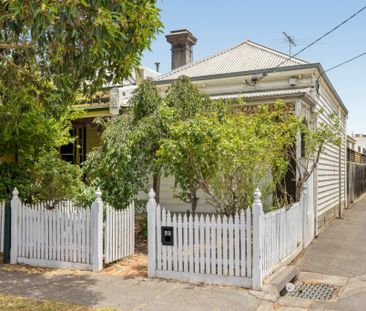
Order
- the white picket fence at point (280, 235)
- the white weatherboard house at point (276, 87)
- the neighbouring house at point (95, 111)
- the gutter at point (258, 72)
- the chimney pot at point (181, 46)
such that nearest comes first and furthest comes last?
the white picket fence at point (280, 235), the white weatherboard house at point (276, 87), the gutter at point (258, 72), the neighbouring house at point (95, 111), the chimney pot at point (181, 46)

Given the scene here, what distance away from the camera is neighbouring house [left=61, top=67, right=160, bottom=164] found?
13.1m

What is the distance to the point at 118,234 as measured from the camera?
→ 27.2 ft

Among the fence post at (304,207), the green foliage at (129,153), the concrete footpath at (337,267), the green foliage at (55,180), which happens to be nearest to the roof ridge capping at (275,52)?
the concrete footpath at (337,267)

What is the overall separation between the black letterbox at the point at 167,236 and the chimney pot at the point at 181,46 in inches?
512

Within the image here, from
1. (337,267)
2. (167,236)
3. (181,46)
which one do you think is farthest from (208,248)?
(181,46)

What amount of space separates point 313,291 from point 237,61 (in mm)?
10974

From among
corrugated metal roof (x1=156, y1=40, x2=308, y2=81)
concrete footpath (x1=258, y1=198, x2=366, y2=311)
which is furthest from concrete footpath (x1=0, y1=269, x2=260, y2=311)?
corrugated metal roof (x1=156, y1=40, x2=308, y2=81)

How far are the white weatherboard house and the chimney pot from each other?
7.32 feet

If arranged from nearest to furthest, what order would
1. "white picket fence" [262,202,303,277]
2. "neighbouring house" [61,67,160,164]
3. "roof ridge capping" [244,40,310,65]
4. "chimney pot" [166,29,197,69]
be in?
"white picket fence" [262,202,303,277], "neighbouring house" [61,67,160,164], "roof ridge capping" [244,40,310,65], "chimney pot" [166,29,197,69]

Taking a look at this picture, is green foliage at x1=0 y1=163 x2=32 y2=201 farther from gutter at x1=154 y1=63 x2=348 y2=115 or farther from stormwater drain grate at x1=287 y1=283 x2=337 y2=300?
stormwater drain grate at x1=287 y1=283 x2=337 y2=300

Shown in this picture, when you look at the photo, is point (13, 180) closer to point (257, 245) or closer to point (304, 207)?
point (257, 245)

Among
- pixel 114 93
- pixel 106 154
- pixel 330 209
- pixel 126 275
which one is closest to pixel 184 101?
pixel 106 154

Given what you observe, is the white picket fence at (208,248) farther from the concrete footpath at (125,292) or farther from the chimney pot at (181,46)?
the chimney pot at (181,46)

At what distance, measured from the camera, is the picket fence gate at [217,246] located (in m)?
6.69
